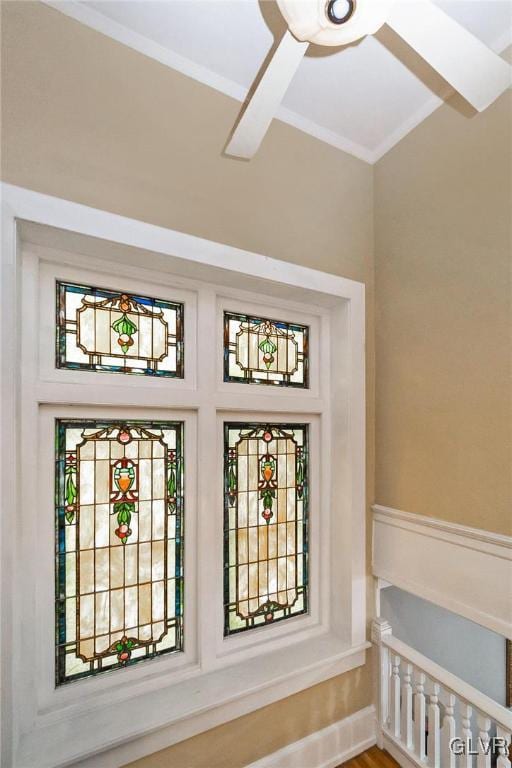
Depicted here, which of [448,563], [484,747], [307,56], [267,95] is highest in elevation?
[307,56]

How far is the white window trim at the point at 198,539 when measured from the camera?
→ 39.1 inches

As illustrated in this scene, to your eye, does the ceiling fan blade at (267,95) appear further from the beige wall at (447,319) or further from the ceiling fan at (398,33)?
the beige wall at (447,319)

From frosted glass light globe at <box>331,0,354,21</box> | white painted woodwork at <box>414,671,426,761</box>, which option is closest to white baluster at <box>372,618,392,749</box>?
white painted woodwork at <box>414,671,426,761</box>

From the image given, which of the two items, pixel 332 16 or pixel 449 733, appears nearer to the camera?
pixel 332 16

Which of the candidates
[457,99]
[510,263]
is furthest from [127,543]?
[457,99]

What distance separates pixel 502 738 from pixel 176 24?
7.61ft

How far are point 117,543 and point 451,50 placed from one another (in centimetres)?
159

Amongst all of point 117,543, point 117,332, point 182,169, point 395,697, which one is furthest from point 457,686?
point 182,169

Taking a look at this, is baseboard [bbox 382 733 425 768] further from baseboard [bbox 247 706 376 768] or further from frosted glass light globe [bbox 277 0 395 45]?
frosted glass light globe [bbox 277 0 395 45]

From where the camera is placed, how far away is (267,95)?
3.03 feet

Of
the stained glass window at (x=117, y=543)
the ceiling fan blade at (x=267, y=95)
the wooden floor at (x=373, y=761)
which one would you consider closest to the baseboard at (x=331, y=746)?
the wooden floor at (x=373, y=761)

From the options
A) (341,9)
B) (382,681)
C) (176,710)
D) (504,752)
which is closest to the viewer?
(341,9)

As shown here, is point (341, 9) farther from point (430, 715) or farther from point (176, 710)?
point (430, 715)

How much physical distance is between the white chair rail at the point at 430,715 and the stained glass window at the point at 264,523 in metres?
0.40
